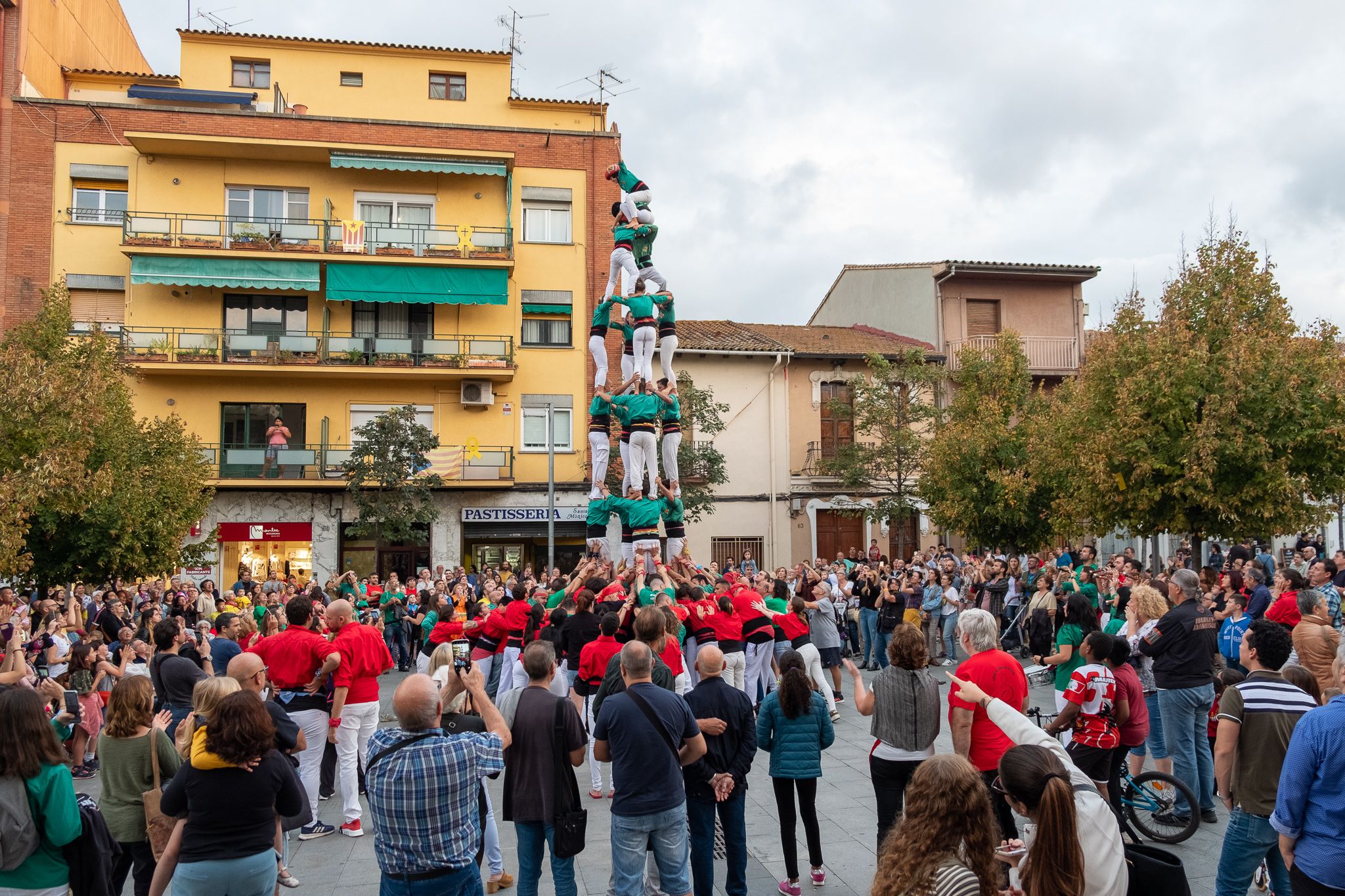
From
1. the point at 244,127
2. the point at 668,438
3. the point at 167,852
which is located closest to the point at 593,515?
the point at 668,438

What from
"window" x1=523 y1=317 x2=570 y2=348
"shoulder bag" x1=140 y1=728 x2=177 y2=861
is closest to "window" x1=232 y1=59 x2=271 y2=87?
"window" x1=523 y1=317 x2=570 y2=348

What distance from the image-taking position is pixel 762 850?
754cm

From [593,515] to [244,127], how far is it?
62.0 feet

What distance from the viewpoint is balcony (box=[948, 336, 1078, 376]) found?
31438 mm

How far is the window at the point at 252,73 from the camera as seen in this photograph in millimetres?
29234

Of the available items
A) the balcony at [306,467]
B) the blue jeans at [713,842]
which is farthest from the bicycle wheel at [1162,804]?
the balcony at [306,467]

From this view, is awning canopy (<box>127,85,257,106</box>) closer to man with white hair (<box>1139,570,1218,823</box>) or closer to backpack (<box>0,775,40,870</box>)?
backpack (<box>0,775,40,870</box>)

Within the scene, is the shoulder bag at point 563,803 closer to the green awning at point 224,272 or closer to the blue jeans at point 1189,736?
the blue jeans at point 1189,736

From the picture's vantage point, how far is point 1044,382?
3206 cm

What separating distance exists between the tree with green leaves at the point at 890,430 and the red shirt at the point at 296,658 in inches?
854

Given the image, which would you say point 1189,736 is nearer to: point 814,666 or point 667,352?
point 814,666

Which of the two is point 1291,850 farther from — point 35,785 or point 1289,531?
point 1289,531

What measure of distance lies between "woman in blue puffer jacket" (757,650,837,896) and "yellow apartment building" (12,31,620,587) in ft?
68.4

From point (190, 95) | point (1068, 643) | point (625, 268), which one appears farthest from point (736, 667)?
point (190, 95)
